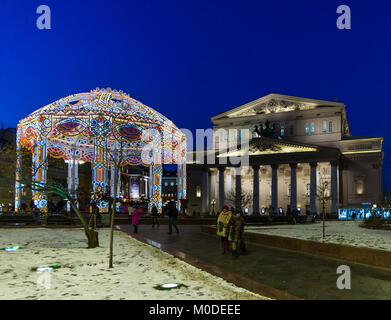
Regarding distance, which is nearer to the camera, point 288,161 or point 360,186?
point 288,161

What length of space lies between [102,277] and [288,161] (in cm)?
5179

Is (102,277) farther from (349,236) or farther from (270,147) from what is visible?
(270,147)

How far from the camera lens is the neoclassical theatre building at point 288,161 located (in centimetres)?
5746

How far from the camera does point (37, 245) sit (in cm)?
1393

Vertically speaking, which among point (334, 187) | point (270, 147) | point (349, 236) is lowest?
point (349, 236)

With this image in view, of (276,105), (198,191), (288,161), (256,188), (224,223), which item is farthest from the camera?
(198,191)

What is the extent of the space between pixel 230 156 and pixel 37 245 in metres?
50.8

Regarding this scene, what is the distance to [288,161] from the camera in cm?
5775

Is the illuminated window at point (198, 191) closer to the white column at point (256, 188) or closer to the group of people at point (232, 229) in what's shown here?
the white column at point (256, 188)

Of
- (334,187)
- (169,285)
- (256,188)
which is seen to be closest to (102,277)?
(169,285)

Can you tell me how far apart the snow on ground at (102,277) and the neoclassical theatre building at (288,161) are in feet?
148

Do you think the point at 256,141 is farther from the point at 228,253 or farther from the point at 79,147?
the point at 228,253
